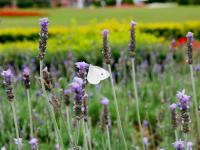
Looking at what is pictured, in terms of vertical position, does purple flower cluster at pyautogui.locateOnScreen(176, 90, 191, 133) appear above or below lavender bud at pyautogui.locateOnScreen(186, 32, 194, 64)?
below

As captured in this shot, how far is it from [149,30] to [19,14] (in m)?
19.4

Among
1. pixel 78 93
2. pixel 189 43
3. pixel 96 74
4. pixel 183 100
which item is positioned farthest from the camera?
pixel 189 43

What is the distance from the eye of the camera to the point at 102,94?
645 centimetres

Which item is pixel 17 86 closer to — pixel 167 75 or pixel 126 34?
pixel 167 75

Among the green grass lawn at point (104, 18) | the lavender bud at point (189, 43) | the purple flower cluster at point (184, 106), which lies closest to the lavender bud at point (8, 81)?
the purple flower cluster at point (184, 106)

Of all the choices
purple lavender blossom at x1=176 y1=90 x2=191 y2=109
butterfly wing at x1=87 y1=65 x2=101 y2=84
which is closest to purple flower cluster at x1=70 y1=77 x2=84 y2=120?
butterfly wing at x1=87 y1=65 x2=101 y2=84

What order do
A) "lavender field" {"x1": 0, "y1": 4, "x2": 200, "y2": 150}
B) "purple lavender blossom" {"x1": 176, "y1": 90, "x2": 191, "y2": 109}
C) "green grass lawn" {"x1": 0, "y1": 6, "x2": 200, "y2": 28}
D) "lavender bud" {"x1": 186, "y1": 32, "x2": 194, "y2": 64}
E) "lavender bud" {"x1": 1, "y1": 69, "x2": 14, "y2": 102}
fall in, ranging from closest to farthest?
"purple lavender blossom" {"x1": 176, "y1": 90, "x2": 191, "y2": 109} < "lavender bud" {"x1": 1, "y1": 69, "x2": 14, "y2": 102} < "lavender field" {"x1": 0, "y1": 4, "x2": 200, "y2": 150} < "lavender bud" {"x1": 186, "y1": 32, "x2": 194, "y2": 64} < "green grass lawn" {"x1": 0, "y1": 6, "x2": 200, "y2": 28}

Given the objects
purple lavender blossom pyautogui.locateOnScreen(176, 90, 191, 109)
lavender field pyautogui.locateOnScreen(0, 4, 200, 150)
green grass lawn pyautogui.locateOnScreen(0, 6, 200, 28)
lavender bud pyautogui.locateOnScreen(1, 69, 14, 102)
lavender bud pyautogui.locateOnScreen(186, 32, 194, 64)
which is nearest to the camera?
purple lavender blossom pyautogui.locateOnScreen(176, 90, 191, 109)

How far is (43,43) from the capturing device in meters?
2.45

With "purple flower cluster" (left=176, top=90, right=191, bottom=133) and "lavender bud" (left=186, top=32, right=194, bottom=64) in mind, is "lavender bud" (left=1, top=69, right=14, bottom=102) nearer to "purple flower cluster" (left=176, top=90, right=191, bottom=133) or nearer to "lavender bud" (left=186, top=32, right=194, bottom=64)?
"purple flower cluster" (left=176, top=90, right=191, bottom=133)

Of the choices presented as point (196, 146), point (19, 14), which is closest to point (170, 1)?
point (19, 14)

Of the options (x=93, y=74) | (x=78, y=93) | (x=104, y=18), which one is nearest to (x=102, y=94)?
(x=93, y=74)

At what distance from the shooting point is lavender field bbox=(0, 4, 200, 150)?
2.46 meters

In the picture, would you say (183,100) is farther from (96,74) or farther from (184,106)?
(96,74)
